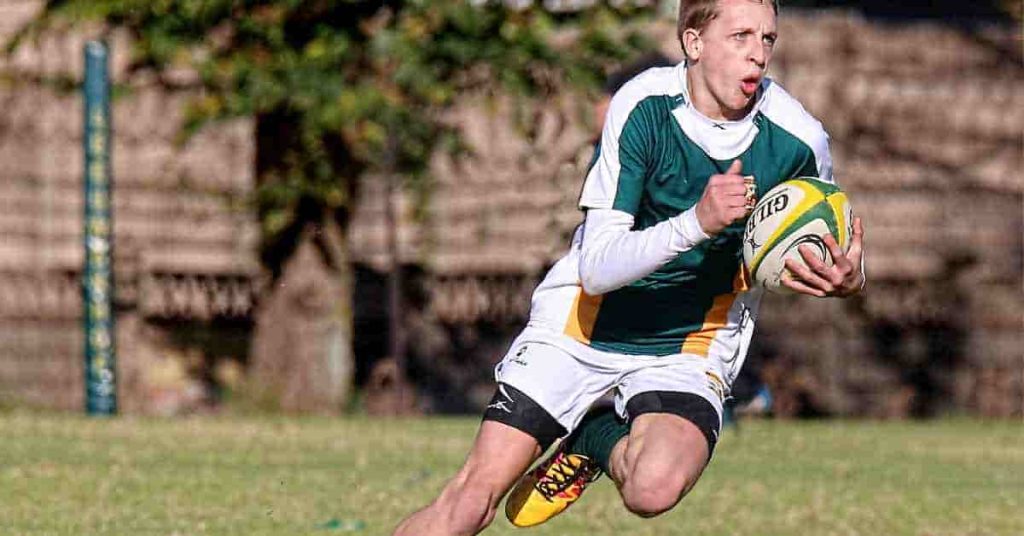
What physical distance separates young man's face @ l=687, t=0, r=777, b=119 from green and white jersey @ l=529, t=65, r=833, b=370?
0.40 ft

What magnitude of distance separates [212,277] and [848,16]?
6.44 m

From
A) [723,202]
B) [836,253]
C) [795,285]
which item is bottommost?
[795,285]

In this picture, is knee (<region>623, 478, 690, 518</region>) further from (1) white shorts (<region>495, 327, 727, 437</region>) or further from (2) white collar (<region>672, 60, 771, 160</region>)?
(2) white collar (<region>672, 60, 771, 160</region>)

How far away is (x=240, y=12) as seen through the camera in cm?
1591

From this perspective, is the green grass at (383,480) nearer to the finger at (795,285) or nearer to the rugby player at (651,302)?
the rugby player at (651,302)

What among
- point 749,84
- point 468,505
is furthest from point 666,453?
point 749,84

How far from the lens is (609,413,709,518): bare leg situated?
5.79 m

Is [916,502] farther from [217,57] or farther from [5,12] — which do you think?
[5,12]

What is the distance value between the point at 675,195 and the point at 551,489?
3.13 ft

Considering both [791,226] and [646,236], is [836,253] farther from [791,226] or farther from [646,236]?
[646,236]

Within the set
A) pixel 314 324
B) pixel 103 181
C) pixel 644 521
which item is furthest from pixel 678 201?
pixel 314 324

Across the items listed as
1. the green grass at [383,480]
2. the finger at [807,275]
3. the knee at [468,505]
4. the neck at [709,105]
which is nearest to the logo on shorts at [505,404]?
the knee at [468,505]

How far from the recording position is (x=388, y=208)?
53.0 ft

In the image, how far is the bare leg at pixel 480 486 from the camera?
231 inches
